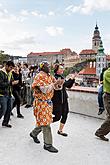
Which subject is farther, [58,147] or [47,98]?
[58,147]

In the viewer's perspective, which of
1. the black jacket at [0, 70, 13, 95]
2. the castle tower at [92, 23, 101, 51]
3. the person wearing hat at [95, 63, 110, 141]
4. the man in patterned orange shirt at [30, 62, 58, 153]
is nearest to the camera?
the man in patterned orange shirt at [30, 62, 58, 153]

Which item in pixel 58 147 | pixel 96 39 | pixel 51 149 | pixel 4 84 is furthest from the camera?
pixel 96 39

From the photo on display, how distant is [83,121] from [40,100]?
9.45ft

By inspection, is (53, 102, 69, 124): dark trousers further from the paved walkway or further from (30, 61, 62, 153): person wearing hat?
(30, 61, 62, 153): person wearing hat

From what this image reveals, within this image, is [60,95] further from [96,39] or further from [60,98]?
[96,39]

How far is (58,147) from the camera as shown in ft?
16.1

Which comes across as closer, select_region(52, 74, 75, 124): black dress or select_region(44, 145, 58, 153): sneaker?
select_region(44, 145, 58, 153): sneaker

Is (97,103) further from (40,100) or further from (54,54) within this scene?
(54,54)

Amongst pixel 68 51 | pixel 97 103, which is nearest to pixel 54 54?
pixel 68 51

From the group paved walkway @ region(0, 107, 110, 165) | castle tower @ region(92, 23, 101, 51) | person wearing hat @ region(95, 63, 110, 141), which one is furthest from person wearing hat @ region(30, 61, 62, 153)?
castle tower @ region(92, 23, 101, 51)

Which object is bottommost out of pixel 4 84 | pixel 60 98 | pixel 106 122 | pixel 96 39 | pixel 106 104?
pixel 106 122

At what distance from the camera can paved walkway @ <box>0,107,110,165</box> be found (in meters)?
4.19

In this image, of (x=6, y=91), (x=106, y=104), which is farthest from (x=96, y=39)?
(x=106, y=104)

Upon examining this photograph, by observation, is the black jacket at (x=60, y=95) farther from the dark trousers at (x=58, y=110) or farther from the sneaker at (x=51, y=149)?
the sneaker at (x=51, y=149)
